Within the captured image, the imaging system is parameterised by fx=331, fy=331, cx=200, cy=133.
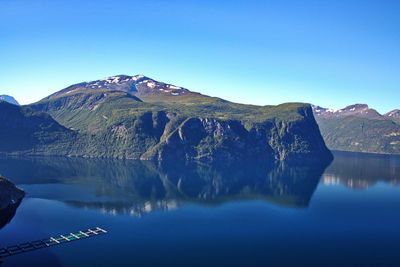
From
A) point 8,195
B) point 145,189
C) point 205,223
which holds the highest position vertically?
point 8,195

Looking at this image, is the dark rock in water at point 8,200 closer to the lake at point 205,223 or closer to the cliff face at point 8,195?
the cliff face at point 8,195

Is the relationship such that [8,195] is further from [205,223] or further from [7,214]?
[205,223]

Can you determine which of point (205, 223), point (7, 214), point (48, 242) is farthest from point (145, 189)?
point (48, 242)

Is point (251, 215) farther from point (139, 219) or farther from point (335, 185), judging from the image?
point (335, 185)

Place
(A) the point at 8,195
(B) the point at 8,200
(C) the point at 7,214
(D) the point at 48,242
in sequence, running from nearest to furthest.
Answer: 1. (D) the point at 48,242
2. (C) the point at 7,214
3. (B) the point at 8,200
4. (A) the point at 8,195

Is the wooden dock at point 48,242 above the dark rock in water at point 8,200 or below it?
below

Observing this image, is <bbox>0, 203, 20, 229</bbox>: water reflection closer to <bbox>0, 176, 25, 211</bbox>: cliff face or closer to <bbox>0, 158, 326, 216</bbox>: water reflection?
<bbox>0, 176, 25, 211</bbox>: cliff face

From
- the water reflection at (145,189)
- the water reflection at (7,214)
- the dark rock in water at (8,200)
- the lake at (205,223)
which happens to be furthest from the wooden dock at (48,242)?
the water reflection at (145,189)
